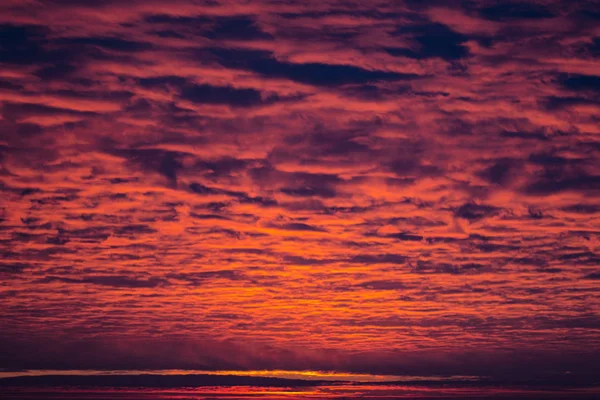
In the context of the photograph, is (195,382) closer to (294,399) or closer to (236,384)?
(236,384)

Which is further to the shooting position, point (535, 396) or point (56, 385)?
point (56, 385)

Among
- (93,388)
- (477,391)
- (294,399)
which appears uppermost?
(93,388)

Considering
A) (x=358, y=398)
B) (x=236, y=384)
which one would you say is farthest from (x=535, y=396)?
(x=236, y=384)

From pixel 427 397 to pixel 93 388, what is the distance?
30.4 meters

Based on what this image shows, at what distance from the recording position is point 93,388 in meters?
68.0

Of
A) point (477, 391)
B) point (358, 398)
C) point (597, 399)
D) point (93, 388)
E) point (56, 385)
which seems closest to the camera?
point (358, 398)

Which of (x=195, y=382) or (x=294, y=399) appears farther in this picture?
(x=195, y=382)

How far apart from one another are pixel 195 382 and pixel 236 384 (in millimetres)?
4177

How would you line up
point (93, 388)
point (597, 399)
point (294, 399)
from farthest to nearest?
point (93, 388)
point (597, 399)
point (294, 399)

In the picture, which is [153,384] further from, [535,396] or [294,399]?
[535,396]

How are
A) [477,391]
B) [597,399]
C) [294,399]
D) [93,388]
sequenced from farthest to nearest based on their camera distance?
[93,388], [477,391], [597,399], [294,399]

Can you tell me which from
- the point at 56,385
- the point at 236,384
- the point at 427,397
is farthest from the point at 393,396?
the point at 56,385

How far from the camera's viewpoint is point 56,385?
242 feet

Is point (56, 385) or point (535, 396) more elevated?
point (56, 385)
